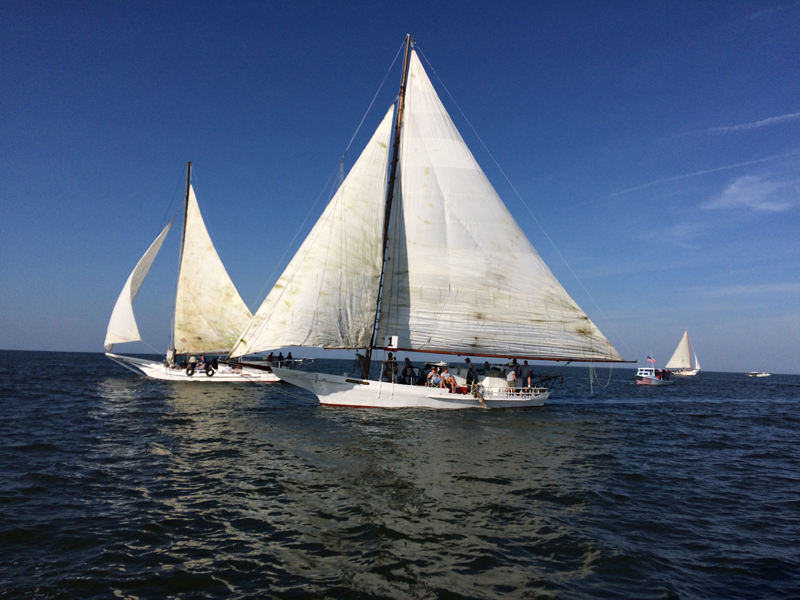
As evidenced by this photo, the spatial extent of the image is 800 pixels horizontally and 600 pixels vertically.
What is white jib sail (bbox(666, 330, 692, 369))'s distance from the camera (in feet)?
309

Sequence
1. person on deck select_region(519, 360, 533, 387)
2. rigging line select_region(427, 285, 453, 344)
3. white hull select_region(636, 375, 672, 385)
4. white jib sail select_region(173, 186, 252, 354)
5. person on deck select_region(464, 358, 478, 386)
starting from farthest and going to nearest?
white hull select_region(636, 375, 672, 385)
white jib sail select_region(173, 186, 252, 354)
person on deck select_region(519, 360, 533, 387)
person on deck select_region(464, 358, 478, 386)
rigging line select_region(427, 285, 453, 344)

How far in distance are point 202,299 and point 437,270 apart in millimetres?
23693

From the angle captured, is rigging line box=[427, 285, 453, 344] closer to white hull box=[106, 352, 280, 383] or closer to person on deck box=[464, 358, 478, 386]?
person on deck box=[464, 358, 478, 386]

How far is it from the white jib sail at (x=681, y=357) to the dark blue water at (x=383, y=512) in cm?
8881

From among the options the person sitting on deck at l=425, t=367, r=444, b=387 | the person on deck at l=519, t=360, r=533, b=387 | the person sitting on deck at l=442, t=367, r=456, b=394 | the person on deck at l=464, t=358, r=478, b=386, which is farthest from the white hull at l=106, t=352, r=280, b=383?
the person on deck at l=519, t=360, r=533, b=387

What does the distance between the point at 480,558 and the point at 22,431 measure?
1788 cm

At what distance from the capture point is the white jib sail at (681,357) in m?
94.2

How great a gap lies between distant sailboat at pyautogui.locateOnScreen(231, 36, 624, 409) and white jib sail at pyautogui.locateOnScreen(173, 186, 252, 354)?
63.8ft

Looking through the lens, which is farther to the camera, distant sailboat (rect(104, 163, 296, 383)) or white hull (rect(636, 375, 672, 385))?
white hull (rect(636, 375, 672, 385))

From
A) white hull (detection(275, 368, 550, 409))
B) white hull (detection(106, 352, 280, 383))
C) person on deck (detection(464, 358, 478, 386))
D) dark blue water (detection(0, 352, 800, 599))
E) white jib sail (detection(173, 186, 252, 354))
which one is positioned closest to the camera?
dark blue water (detection(0, 352, 800, 599))

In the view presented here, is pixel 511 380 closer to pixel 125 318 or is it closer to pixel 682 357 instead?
pixel 125 318

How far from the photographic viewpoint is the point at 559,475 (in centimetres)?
1233

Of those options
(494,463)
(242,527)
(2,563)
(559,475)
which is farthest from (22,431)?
(559,475)

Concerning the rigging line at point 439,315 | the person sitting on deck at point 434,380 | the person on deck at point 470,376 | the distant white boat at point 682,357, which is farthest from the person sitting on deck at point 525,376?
the distant white boat at point 682,357
